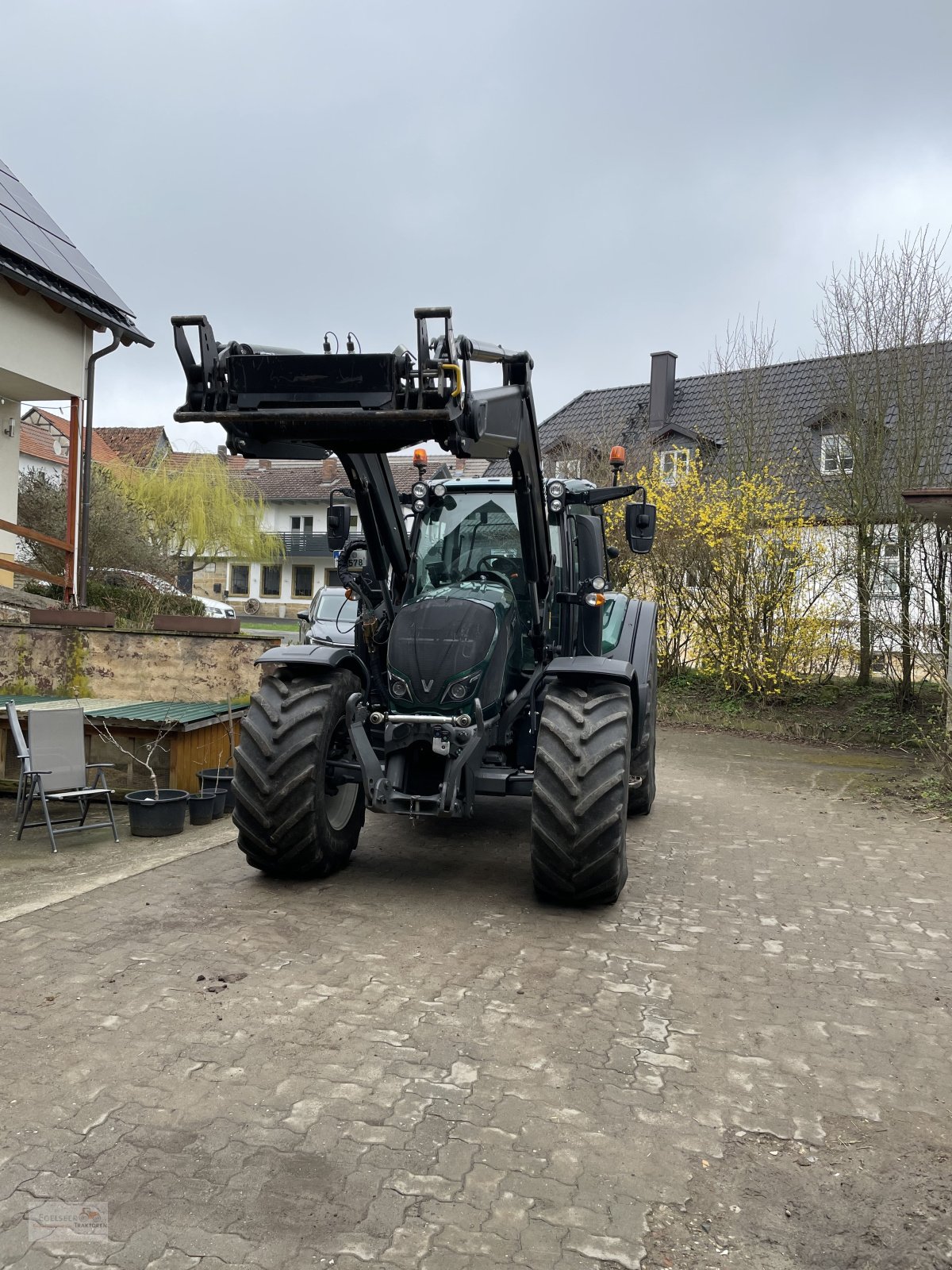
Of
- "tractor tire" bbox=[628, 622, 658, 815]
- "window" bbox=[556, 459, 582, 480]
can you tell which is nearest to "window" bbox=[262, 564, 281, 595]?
"window" bbox=[556, 459, 582, 480]

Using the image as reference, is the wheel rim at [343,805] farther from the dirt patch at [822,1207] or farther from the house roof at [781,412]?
the house roof at [781,412]

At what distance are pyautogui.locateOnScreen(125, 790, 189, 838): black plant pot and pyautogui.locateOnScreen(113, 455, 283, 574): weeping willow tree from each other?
61.5ft

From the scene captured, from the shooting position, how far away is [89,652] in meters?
8.84

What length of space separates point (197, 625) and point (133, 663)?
0.64m

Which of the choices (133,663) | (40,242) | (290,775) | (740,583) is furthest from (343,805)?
(740,583)

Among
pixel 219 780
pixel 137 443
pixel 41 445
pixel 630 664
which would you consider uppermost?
pixel 137 443

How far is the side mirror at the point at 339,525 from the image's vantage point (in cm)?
660

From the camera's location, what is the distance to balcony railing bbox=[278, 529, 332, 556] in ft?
162

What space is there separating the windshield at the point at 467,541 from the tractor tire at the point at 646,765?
1.79 metres

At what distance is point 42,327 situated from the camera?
12.5 m

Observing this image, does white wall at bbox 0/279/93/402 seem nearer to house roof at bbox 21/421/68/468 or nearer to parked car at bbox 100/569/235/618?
parked car at bbox 100/569/235/618

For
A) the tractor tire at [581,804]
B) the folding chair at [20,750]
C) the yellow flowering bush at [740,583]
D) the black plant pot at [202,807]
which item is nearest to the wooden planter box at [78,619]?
the folding chair at [20,750]

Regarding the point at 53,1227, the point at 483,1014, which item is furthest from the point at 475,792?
the point at 53,1227

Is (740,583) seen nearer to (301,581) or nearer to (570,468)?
(570,468)
